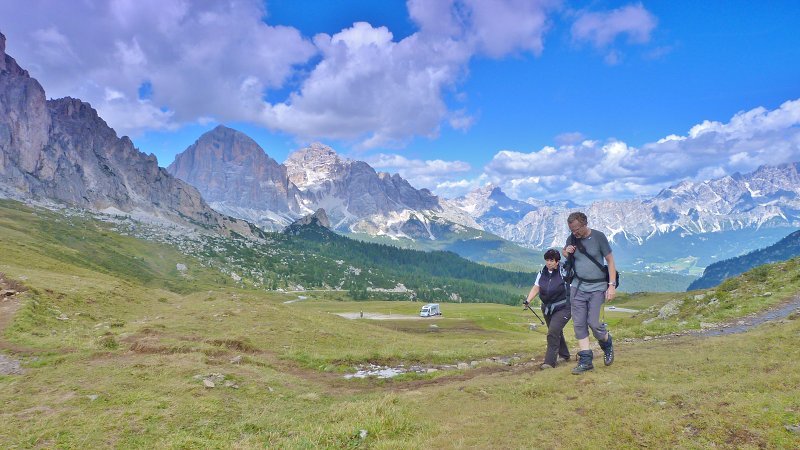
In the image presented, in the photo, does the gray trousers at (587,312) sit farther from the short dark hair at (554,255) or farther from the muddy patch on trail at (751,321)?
the muddy patch on trail at (751,321)

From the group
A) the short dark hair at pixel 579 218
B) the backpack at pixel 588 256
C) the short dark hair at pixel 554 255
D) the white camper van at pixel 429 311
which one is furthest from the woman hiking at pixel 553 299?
the white camper van at pixel 429 311

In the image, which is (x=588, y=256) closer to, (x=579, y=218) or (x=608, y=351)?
(x=579, y=218)

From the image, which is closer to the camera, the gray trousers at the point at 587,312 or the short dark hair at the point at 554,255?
the gray trousers at the point at 587,312

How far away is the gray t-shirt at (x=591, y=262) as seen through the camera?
15555mm

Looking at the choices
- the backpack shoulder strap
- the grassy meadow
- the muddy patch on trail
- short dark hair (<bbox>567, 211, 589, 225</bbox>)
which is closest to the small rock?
the grassy meadow

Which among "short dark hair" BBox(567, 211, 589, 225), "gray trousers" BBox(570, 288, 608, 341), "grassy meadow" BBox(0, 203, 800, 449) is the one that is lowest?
"grassy meadow" BBox(0, 203, 800, 449)

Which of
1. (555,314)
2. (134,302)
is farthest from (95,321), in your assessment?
(555,314)

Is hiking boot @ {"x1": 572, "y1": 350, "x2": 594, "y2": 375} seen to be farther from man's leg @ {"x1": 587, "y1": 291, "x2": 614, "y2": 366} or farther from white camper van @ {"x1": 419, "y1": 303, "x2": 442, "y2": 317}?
white camper van @ {"x1": 419, "y1": 303, "x2": 442, "y2": 317}

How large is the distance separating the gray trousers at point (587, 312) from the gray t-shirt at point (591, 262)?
0.24 metres

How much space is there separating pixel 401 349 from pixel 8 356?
70.3 feet

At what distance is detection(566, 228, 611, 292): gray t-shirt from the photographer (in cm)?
1555

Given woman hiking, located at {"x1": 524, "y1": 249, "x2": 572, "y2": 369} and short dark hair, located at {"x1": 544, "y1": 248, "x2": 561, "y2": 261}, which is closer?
short dark hair, located at {"x1": 544, "y1": 248, "x2": 561, "y2": 261}

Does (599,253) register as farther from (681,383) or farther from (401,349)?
(401,349)

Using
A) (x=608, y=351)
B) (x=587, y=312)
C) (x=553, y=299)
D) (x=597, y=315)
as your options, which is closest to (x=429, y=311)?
(x=553, y=299)
